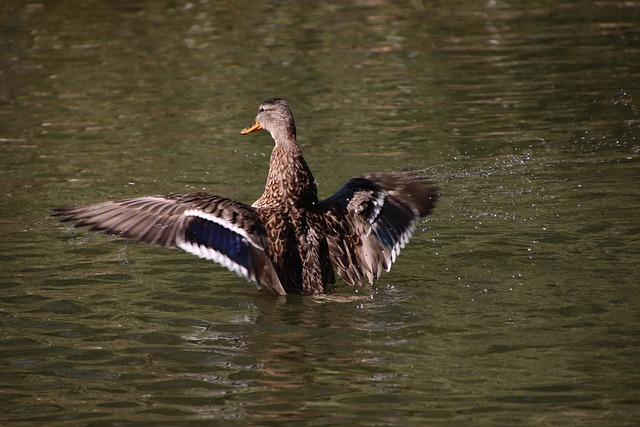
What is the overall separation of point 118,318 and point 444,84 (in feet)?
26.2

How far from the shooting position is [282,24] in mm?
17781

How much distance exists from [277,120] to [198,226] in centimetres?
133

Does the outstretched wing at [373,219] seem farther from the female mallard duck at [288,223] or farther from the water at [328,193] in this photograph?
the water at [328,193]

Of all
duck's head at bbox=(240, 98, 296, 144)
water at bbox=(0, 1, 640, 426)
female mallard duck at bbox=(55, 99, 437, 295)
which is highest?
duck's head at bbox=(240, 98, 296, 144)

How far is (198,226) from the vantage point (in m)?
6.99

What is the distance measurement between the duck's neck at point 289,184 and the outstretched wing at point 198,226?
0.36m

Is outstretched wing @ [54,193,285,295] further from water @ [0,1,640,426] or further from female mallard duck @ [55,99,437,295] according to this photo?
water @ [0,1,640,426]

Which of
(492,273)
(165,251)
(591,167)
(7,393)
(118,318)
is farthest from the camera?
(591,167)

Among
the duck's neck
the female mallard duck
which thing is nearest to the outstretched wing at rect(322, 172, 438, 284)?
the female mallard duck

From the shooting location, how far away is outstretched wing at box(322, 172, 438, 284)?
7.38 m

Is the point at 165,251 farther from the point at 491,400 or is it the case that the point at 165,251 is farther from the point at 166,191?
the point at 491,400

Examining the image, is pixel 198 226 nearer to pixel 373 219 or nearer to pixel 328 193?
pixel 373 219

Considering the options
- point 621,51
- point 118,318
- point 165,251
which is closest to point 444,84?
point 621,51

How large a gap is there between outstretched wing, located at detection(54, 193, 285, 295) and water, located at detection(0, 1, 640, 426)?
304 millimetres
